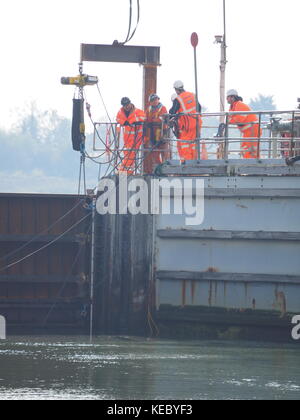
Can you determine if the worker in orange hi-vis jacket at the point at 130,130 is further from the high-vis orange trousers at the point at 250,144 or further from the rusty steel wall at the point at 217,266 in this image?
the high-vis orange trousers at the point at 250,144

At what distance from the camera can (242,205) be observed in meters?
20.2

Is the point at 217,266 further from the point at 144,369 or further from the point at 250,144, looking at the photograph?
the point at 144,369

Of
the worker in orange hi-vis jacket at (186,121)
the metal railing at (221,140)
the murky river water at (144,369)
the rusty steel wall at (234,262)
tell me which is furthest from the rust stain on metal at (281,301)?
the worker in orange hi-vis jacket at (186,121)

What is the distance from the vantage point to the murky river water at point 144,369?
50.9ft

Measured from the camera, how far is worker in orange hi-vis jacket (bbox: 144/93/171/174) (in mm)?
21266

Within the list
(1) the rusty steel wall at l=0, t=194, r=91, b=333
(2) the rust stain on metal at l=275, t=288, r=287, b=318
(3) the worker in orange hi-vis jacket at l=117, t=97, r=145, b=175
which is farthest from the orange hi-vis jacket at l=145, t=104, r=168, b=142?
(2) the rust stain on metal at l=275, t=288, r=287, b=318

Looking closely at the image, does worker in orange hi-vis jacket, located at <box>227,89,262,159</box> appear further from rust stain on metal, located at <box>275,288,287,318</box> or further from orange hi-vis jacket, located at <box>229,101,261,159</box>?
rust stain on metal, located at <box>275,288,287,318</box>

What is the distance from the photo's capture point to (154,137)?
70.4 feet

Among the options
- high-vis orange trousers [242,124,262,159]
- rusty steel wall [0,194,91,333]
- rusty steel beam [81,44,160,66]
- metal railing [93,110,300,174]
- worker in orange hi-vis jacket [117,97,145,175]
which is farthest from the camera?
rusty steel beam [81,44,160,66]

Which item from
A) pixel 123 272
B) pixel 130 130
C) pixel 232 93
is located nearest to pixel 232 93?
pixel 232 93

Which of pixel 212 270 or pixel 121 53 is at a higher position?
pixel 121 53

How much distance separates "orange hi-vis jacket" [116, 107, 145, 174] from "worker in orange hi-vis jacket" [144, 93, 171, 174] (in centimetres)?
20

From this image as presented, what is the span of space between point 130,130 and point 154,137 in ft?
3.37
